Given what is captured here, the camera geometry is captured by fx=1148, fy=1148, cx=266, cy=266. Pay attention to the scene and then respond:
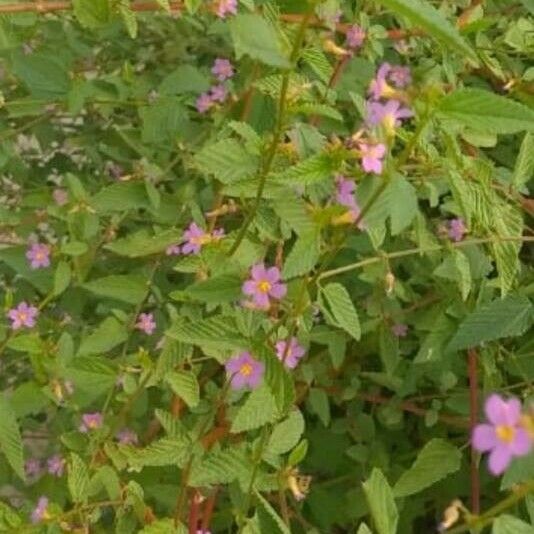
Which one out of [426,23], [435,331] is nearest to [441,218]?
[435,331]

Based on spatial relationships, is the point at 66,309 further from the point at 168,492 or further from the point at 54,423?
the point at 168,492

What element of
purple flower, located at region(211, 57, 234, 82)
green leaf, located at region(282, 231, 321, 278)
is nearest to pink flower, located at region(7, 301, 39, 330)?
Answer: purple flower, located at region(211, 57, 234, 82)

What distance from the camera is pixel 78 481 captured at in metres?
0.94

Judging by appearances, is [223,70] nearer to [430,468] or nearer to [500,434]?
[430,468]

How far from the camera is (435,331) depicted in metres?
1.06

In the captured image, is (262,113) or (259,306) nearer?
(259,306)

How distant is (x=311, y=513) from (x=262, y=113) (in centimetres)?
51

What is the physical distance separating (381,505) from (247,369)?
135 mm

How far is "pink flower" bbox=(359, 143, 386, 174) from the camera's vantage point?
2.39 ft

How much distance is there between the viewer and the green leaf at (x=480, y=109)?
2.31 feet

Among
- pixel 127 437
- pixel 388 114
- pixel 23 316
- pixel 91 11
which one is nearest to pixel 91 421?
pixel 127 437

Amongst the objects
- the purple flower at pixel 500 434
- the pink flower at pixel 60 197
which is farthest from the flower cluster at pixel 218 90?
the purple flower at pixel 500 434

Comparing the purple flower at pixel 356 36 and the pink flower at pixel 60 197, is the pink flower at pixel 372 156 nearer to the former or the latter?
the purple flower at pixel 356 36

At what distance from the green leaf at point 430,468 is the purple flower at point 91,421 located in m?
0.28
